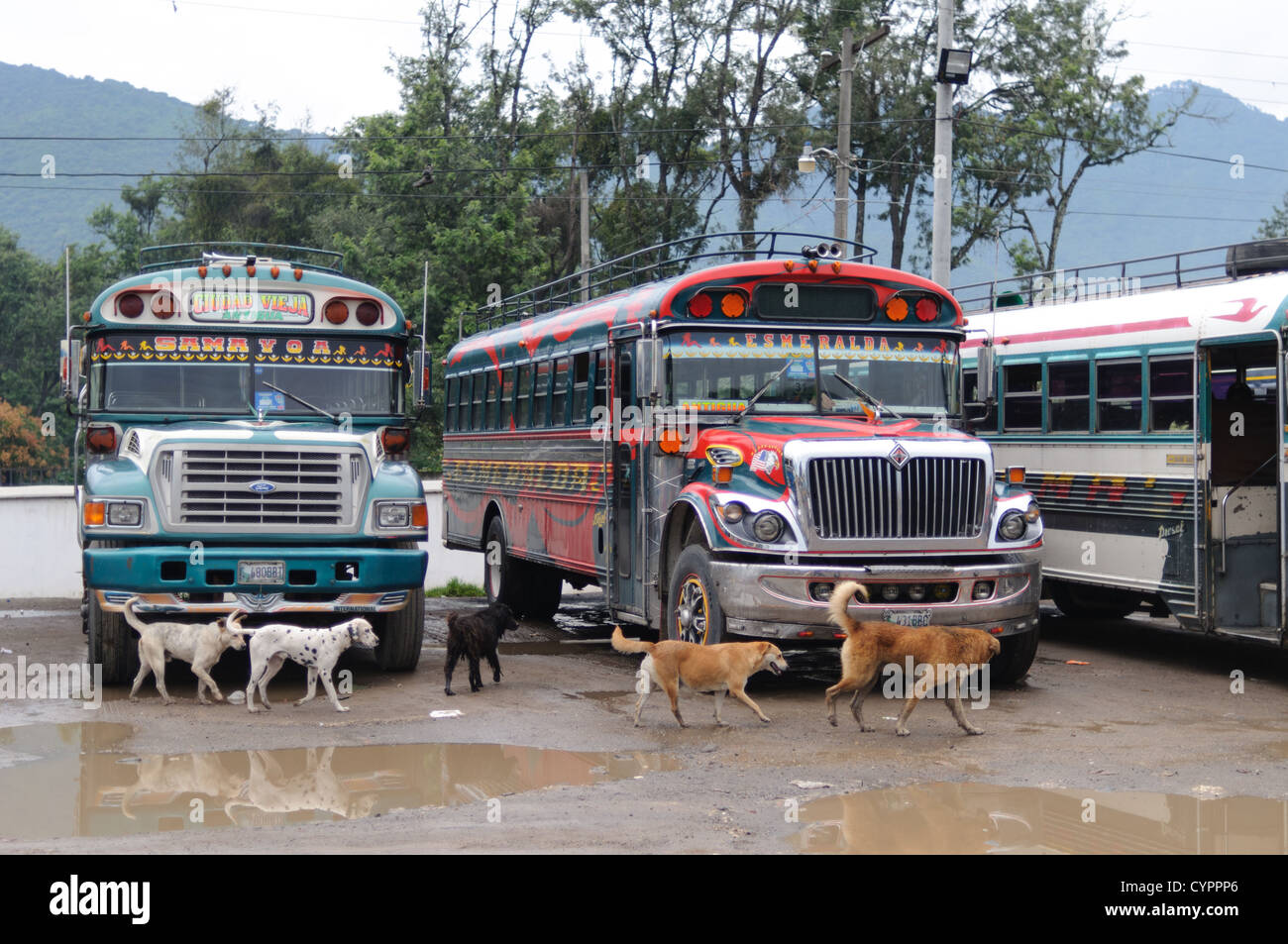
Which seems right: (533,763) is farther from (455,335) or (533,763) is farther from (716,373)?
(455,335)

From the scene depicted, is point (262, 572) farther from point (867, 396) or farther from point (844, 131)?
point (844, 131)

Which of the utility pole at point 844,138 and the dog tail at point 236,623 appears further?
the utility pole at point 844,138

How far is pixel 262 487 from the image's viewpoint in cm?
1117

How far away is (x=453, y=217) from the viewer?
127 feet

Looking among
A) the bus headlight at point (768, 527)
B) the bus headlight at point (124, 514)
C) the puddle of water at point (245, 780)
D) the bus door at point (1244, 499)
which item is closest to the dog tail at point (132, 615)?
the bus headlight at point (124, 514)

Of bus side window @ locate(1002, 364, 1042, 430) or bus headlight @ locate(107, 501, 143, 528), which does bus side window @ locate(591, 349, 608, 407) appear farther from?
bus side window @ locate(1002, 364, 1042, 430)

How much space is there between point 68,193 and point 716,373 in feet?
488

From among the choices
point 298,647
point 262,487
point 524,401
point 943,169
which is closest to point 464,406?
point 524,401

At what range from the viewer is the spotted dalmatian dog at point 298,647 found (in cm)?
1042

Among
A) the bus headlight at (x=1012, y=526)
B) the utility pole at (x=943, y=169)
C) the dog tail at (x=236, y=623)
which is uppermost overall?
the utility pole at (x=943, y=169)

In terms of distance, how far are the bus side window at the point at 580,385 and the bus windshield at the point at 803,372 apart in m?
1.97

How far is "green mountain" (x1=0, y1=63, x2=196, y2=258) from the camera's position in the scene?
137000 millimetres

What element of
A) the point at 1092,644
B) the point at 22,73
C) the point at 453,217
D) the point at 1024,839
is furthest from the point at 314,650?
the point at 22,73

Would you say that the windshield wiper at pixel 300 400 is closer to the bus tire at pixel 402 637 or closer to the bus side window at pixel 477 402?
the bus tire at pixel 402 637
